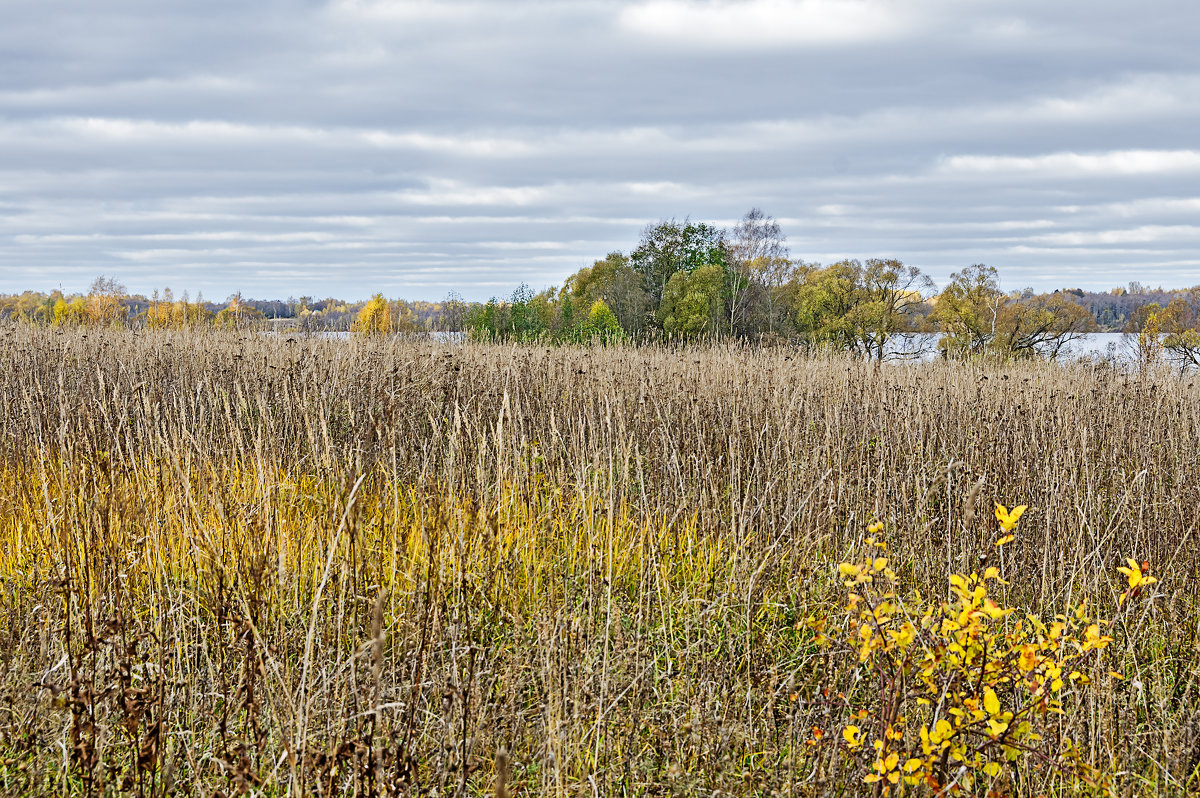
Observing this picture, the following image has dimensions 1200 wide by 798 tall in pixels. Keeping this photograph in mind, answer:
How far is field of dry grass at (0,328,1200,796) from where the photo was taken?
2.17 metres

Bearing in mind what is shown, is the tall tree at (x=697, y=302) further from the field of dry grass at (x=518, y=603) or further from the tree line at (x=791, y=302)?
the field of dry grass at (x=518, y=603)

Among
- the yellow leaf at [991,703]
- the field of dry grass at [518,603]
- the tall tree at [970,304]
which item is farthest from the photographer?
the tall tree at [970,304]

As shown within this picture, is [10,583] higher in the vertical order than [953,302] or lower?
lower

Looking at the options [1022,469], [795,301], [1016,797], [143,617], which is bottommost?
[1016,797]

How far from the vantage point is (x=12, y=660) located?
2.65 metres

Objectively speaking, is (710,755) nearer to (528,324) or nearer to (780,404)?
(780,404)

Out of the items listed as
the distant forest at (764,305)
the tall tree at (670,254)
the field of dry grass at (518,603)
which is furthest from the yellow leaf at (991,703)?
the tall tree at (670,254)

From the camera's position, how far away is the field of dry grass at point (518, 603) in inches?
85.4

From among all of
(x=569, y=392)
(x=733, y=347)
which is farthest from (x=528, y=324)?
(x=569, y=392)

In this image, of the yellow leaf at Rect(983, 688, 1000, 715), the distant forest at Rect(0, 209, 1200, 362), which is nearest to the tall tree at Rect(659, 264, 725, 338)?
the distant forest at Rect(0, 209, 1200, 362)

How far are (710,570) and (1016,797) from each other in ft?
5.30

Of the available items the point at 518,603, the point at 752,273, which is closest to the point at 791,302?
the point at 752,273

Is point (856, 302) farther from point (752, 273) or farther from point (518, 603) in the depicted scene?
point (518, 603)

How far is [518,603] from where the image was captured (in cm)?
290
